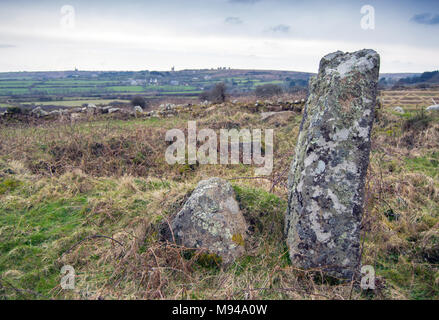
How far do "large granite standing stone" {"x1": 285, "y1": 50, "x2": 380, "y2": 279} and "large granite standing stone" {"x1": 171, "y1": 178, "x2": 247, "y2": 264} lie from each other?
0.82 meters

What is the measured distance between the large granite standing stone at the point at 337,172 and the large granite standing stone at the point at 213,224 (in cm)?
82

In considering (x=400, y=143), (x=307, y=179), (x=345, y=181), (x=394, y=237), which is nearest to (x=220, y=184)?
(x=307, y=179)

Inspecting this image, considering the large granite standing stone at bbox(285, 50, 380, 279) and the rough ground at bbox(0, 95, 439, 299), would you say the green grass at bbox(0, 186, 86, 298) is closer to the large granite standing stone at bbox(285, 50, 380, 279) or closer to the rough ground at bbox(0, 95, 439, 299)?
the rough ground at bbox(0, 95, 439, 299)

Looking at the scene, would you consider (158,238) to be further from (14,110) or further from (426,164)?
(14,110)

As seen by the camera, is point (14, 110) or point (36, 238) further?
point (14, 110)

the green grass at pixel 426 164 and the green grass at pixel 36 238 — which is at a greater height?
the green grass at pixel 426 164

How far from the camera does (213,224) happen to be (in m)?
3.78

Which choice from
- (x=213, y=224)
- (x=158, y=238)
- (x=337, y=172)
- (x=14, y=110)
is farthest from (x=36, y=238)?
(x=14, y=110)

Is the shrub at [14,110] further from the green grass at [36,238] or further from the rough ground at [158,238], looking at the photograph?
the green grass at [36,238]

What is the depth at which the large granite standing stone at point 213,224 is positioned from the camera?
3674 millimetres

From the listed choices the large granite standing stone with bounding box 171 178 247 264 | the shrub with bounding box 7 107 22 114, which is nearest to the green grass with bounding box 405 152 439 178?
the large granite standing stone with bounding box 171 178 247 264

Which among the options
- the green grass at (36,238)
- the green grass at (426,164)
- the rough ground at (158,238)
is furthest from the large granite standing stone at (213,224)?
the green grass at (426,164)

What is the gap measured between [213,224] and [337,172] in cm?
174
